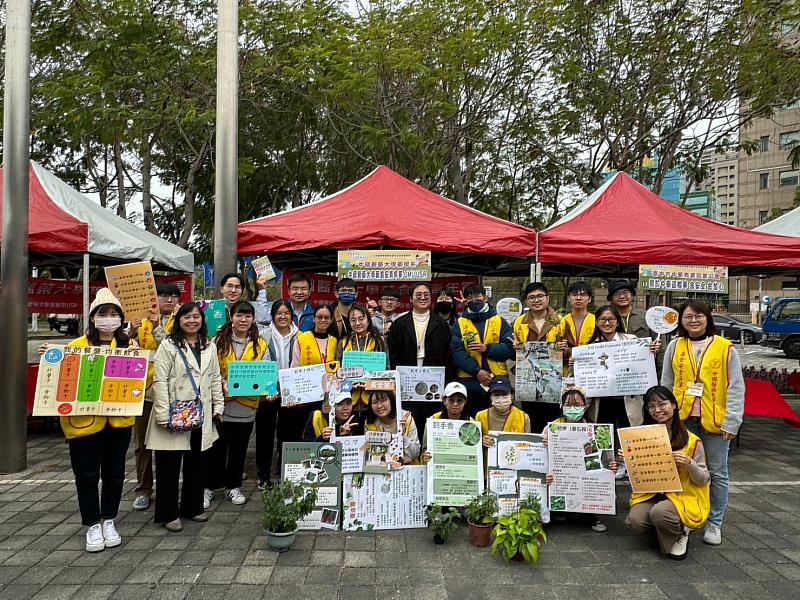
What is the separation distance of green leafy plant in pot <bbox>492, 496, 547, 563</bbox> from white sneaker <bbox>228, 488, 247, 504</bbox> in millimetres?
2053

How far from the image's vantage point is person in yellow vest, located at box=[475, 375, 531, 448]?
3.83 meters

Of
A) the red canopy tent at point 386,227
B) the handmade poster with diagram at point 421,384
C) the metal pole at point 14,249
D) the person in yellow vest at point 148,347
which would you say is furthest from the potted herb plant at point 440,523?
the metal pole at point 14,249

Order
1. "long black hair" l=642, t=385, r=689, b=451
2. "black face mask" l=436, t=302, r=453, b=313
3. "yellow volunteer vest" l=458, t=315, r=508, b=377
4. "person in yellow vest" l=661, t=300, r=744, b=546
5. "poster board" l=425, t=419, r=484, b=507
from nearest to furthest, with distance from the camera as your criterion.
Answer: "long black hair" l=642, t=385, r=689, b=451, "person in yellow vest" l=661, t=300, r=744, b=546, "poster board" l=425, t=419, r=484, b=507, "yellow volunteer vest" l=458, t=315, r=508, b=377, "black face mask" l=436, t=302, r=453, b=313

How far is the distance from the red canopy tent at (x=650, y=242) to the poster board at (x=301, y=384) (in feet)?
9.55

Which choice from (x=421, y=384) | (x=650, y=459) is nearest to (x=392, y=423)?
(x=421, y=384)

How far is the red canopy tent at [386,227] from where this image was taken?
18.4 feet

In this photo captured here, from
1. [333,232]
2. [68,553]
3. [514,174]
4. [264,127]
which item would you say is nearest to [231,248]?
[333,232]

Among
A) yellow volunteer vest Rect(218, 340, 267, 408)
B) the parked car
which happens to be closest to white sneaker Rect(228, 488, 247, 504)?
yellow volunteer vest Rect(218, 340, 267, 408)

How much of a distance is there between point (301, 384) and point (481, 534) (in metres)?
1.70

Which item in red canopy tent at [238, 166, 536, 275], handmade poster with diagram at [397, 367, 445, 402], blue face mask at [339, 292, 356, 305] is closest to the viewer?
handmade poster with diagram at [397, 367, 445, 402]

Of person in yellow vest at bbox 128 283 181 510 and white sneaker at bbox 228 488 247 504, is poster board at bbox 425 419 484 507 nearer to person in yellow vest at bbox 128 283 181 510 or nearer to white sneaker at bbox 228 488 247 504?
white sneaker at bbox 228 488 247 504

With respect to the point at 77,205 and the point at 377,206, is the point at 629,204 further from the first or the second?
the point at 77,205

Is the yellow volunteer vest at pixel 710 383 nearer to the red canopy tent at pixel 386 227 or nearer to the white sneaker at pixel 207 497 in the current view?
the red canopy tent at pixel 386 227

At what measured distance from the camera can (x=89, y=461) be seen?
3.36 m
